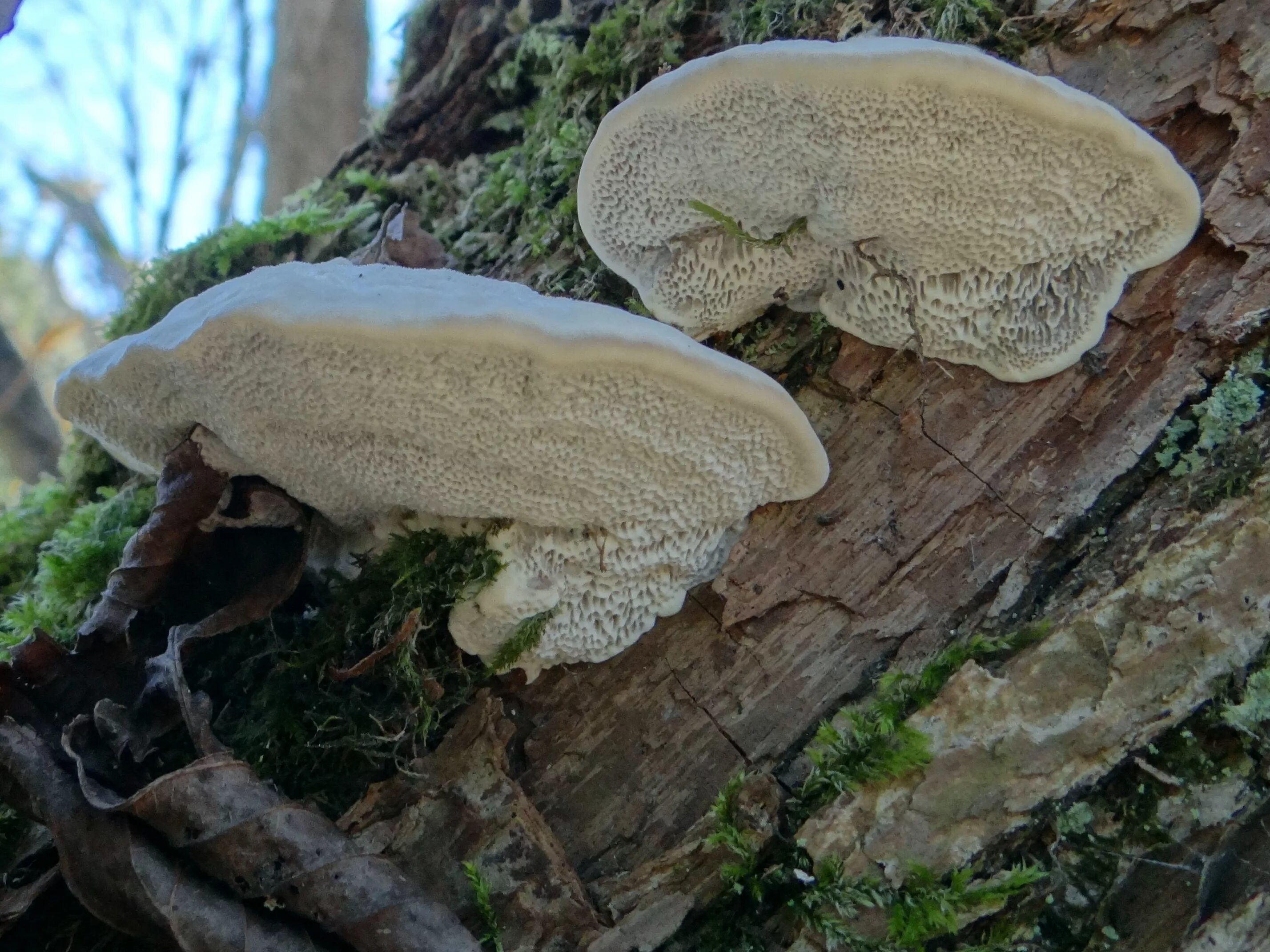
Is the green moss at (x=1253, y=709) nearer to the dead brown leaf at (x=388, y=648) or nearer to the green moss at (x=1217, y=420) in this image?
the green moss at (x=1217, y=420)

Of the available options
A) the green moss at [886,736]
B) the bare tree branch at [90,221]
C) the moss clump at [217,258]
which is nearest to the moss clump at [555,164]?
the moss clump at [217,258]

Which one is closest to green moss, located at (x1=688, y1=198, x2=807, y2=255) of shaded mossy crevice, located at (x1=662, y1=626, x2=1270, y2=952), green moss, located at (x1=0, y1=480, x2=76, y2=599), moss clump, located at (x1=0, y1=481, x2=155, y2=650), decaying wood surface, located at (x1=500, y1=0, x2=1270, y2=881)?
decaying wood surface, located at (x1=500, y1=0, x2=1270, y2=881)

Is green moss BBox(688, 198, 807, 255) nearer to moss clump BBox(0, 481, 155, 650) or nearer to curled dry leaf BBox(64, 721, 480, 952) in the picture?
curled dry leaf BBox(64, 721, 480, 952)

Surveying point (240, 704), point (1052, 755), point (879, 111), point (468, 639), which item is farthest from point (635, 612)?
point (879, 111)

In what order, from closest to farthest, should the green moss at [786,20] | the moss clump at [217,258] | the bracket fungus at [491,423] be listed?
1. the bracket fungus at [491,423]
2. the green moss at [786,20]
3. the moss clump at [217,258]

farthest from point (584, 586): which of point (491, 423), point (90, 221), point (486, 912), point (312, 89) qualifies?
point (90, 221)

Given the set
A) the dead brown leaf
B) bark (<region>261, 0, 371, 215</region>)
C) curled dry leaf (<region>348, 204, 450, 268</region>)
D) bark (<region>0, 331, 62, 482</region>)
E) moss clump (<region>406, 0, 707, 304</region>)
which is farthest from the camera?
bark (<region>261, 0, 371, 215</region>)
